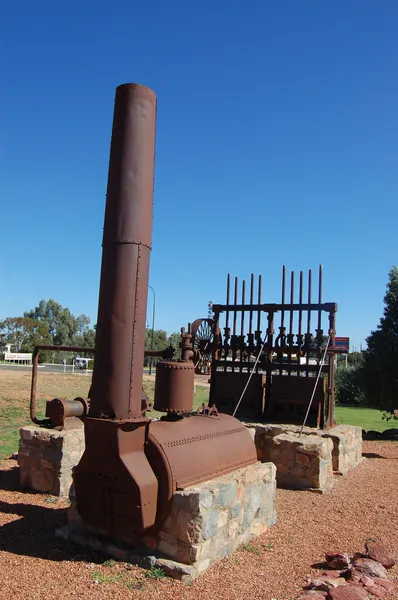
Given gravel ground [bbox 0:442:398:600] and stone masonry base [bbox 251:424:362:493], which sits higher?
stone masonry base [bbox 251:424:362:493]

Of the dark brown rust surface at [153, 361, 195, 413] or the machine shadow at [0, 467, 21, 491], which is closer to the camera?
the dark brown rust surface at [153, 361, 195, 413]

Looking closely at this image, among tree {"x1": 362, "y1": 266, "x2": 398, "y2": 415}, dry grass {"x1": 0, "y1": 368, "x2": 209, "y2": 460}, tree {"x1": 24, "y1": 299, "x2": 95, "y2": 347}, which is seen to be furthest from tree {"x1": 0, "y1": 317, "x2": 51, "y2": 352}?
tree {"x1": 362, "y1": 266, "x2": 398, "y2": 415}

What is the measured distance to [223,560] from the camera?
5145 mm

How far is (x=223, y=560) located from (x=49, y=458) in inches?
137

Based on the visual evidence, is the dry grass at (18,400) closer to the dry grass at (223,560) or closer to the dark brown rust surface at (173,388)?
the dry grass at (223,560)

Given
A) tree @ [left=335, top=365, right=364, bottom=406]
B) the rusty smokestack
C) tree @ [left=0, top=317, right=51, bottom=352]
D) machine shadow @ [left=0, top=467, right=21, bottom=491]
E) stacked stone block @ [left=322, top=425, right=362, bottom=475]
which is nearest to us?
the rusty smokestack

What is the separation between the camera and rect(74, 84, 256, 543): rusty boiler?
16.1 feet

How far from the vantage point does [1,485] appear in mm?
7809

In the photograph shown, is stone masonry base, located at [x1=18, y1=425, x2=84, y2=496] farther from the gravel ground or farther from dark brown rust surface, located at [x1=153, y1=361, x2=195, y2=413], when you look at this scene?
dark brown rust surface, located at [x1=153, y1=361, x2=195, y2=413]

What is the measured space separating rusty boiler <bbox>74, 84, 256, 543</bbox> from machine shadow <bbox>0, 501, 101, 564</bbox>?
0.31 meters

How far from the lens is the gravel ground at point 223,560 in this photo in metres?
4.35

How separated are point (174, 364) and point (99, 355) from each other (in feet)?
3.81

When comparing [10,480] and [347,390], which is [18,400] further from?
[347,390]

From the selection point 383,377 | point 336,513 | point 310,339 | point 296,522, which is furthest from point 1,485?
point 383,377
